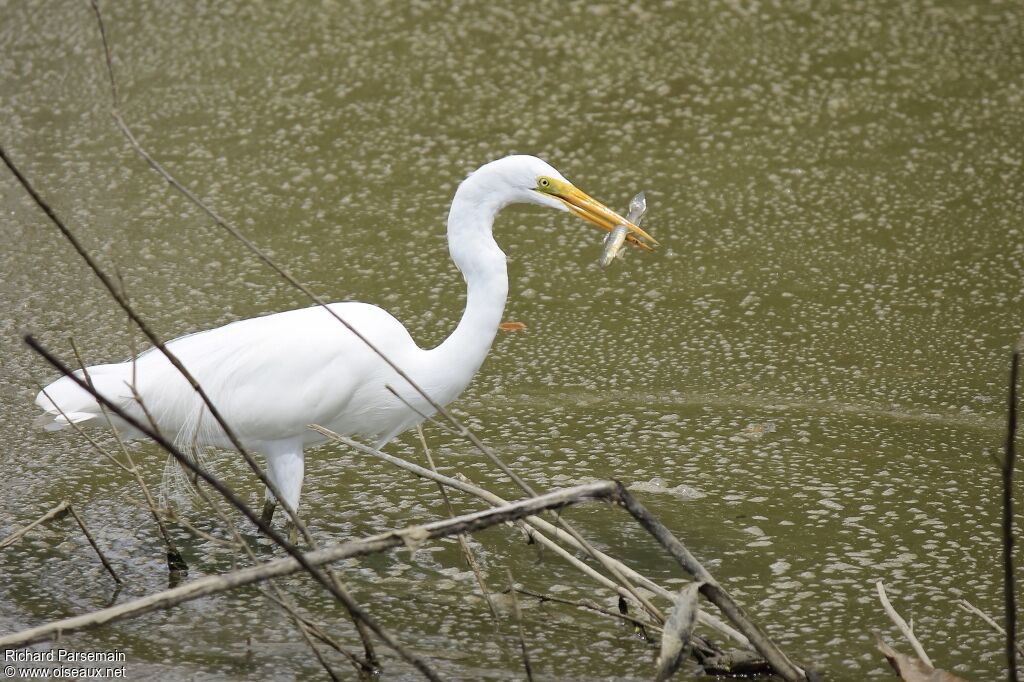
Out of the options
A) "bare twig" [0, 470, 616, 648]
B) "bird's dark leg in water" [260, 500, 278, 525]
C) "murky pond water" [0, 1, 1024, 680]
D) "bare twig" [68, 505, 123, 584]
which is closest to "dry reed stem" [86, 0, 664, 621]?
"bare twig" [0, 470, 616, 648]

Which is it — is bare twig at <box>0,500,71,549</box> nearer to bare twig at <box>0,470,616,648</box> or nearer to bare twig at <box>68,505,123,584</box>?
bare twig at <box>68,505,123,584</box>

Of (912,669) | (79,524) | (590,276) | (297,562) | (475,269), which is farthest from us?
(590,276)

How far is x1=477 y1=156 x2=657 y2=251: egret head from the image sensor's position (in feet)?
9.56

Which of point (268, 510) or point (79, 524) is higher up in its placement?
point (268, 510)

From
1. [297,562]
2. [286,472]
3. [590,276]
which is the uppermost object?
[590,276]

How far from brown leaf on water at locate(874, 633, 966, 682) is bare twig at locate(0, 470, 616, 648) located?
68 cm

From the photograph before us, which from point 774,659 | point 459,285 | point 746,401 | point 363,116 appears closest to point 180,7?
point 363,116

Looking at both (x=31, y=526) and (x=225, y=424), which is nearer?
(x=225, y=424)

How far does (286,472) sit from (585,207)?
3.02 ft

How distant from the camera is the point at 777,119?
16.4 feet

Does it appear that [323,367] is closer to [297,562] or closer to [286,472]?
[286,472]

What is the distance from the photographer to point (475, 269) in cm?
294

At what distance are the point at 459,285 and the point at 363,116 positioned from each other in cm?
124

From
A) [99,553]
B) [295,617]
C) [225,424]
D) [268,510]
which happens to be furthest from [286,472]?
[225,424]
